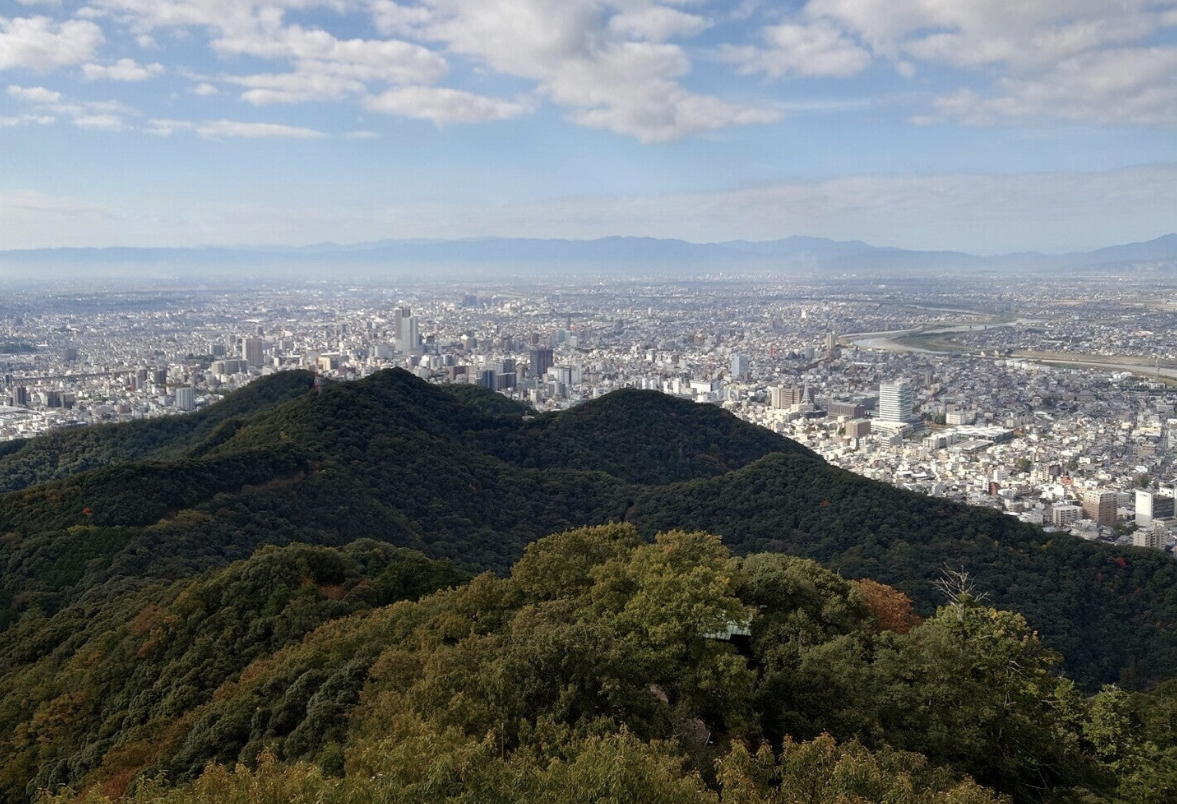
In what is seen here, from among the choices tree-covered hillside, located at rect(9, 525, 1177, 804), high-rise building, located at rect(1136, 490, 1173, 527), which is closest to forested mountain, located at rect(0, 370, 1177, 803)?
tree-covered hillside, located at rect(9, 525, 1177, 804)

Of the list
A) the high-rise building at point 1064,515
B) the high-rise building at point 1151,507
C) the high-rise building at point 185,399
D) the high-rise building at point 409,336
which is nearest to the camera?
the high-rise building at point 1064,515

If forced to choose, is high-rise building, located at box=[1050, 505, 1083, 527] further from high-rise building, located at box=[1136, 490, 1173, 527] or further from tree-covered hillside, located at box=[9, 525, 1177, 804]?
tree-covered hillside, located at box=[9, 525, 1177, 804]

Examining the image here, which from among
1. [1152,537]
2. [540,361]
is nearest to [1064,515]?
[1152,537]

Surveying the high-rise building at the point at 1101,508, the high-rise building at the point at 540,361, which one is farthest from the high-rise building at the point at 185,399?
the high-rise building at the point at 1101,508

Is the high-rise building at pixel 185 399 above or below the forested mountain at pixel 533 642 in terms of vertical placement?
below

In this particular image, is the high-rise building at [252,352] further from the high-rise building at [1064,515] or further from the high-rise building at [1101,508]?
the high-rise building at [1101,508]

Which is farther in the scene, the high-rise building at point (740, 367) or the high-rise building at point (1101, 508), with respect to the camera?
the high-rise building at point (740, 367)

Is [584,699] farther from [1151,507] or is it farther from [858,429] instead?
[858,429]

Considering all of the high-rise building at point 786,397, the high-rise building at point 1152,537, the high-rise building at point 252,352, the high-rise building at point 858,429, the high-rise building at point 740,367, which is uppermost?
the high-rise building at point 252,352
